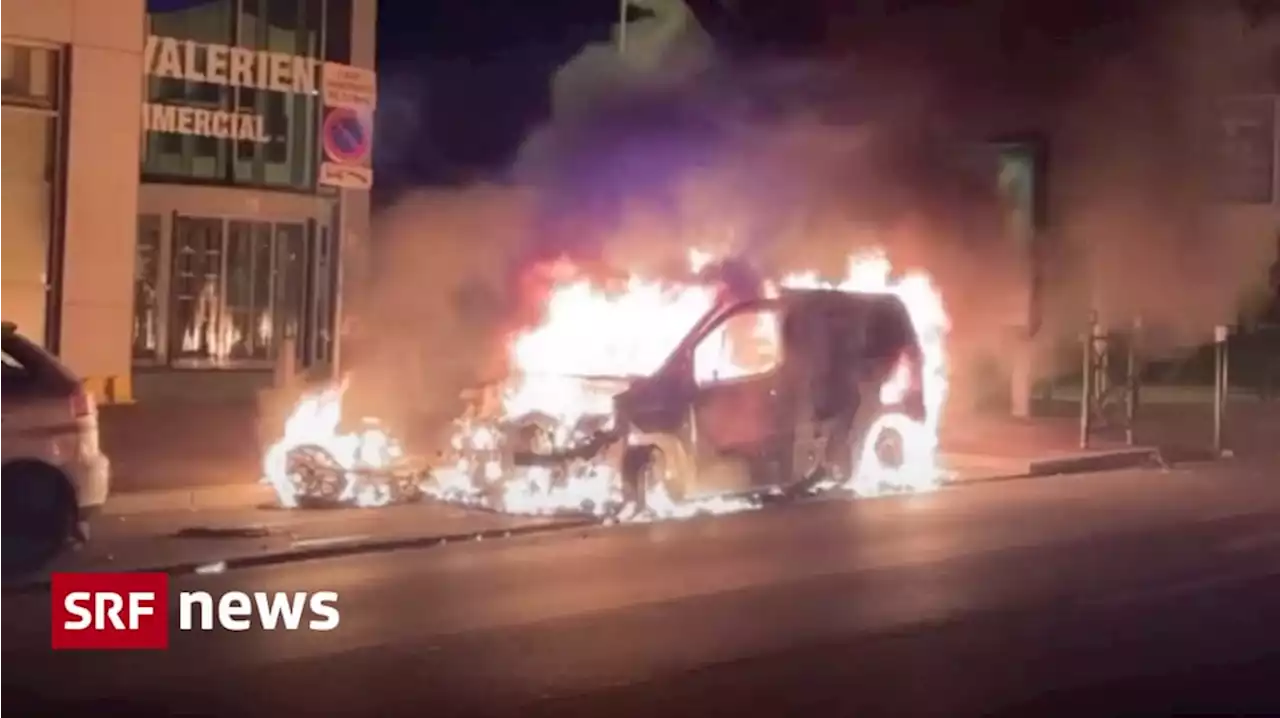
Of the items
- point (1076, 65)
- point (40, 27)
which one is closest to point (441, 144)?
point (1076, 65)

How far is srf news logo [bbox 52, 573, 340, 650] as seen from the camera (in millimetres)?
10516

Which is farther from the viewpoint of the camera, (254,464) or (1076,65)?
(1076,65)

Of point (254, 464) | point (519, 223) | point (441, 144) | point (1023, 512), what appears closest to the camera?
point (1023, 512)

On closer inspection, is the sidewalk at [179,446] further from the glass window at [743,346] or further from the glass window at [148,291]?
the glass window at [743,346]

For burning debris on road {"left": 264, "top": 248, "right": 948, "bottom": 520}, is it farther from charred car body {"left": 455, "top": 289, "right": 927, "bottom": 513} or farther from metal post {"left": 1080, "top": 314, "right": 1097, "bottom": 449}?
metal post {"left": 1080, "top": 314, "right": 1097, "bottom": 449}

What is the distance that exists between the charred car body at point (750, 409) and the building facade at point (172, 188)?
746 cm

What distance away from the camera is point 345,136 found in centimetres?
1680

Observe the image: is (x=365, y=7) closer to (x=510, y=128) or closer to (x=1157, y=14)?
(x=510, y=128)

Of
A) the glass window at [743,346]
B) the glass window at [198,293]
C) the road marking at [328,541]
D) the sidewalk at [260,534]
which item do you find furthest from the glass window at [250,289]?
the road marking at [328,541]

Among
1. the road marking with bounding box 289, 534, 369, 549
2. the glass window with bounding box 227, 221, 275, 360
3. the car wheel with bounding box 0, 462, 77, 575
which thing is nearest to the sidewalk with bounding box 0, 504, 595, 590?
the road marking with bounding box 289, 534, 369, 549

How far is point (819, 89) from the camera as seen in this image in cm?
3166

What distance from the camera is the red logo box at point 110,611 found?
1038 cm

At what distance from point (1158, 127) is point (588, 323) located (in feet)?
51.4

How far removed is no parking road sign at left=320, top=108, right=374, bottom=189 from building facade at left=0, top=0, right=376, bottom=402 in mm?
6099
